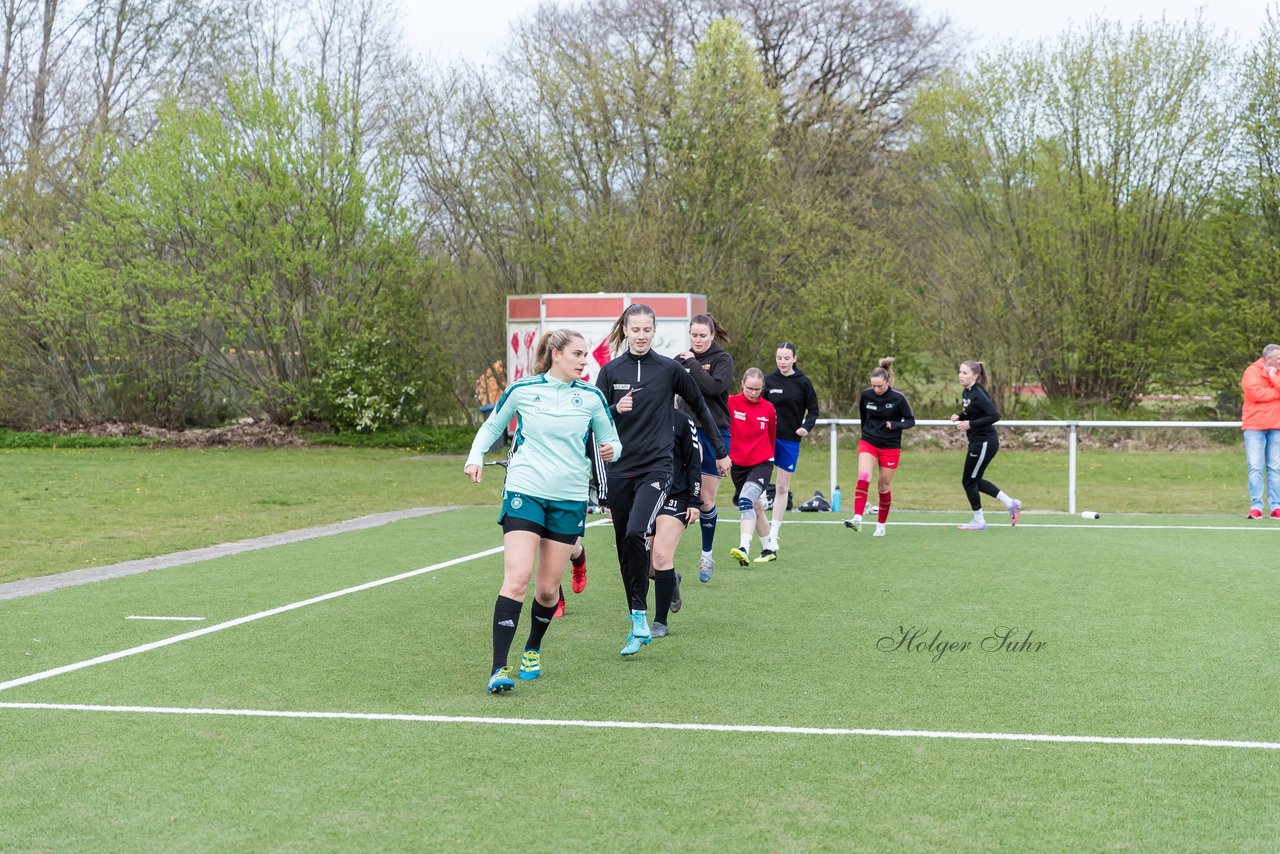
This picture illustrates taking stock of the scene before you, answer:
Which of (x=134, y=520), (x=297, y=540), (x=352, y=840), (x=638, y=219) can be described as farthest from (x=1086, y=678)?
(x=638, y=219)

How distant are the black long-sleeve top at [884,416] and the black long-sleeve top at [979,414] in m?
0.93

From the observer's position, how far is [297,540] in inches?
520

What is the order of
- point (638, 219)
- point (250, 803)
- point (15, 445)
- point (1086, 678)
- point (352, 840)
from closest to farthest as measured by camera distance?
point (352, 840) < point (250, 803) < point (1086, 678) < point (638, 219) < point (15, 445)

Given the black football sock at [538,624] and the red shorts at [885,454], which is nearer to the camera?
the black football sock at [538,624]

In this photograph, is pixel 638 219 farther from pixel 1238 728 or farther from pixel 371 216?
pixel 1238 728

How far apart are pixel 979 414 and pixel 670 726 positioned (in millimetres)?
9262

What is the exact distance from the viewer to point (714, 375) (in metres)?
9.41

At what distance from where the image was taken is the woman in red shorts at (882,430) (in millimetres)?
13523

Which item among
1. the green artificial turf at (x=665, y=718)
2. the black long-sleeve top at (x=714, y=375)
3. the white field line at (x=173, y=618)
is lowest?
the white field line at (x=173, y=618)

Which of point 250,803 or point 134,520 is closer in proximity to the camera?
point 250,803

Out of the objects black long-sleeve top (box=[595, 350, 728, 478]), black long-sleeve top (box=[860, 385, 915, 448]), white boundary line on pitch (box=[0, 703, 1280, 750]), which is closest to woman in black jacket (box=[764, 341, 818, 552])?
black long-sleeve top (box=[860, 385, 915, 448])

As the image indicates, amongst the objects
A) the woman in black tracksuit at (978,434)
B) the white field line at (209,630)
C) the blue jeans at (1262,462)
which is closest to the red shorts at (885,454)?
the woman in black tracksuit at (978,434)

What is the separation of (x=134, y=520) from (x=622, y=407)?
32.2 feet

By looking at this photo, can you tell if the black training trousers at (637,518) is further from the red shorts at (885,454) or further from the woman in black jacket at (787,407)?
the red shorts at (885,454)
